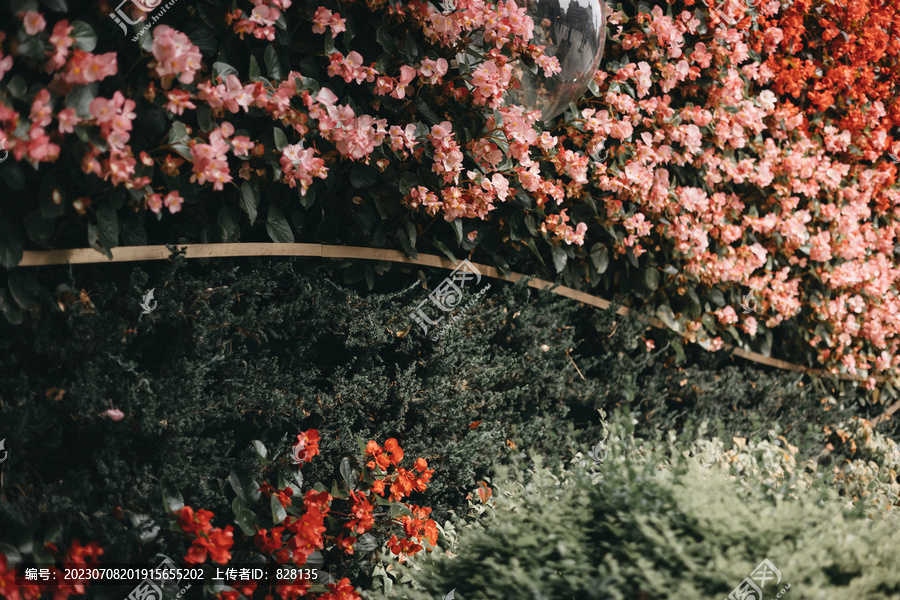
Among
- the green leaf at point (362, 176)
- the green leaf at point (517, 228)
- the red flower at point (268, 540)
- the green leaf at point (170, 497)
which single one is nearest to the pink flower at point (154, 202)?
the green leaf at point (362, 176)

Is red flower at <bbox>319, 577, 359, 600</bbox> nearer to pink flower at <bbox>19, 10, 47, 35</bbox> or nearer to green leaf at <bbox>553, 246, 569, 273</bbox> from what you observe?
green leaf at <bbox>553, 246, 569, 273</bbox>

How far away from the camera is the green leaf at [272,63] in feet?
7.11

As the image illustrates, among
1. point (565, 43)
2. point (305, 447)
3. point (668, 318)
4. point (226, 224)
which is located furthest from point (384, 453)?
point (668, 318)

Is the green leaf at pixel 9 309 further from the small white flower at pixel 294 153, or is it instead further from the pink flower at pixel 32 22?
the small white flower at pixel 294 153

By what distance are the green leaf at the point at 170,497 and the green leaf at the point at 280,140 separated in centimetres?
117

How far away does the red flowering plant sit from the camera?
6.86 feet

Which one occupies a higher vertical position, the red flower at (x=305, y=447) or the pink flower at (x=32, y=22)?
the pink flower at (x=32, y=22)

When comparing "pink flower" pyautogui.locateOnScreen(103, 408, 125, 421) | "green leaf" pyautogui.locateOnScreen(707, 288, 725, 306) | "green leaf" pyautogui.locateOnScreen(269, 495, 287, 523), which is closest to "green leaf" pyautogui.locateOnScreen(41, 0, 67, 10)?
"pink flower" pyautogui.locateOnScreen(103, 408, 125, 421)

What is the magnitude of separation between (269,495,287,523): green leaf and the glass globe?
1.85 meters

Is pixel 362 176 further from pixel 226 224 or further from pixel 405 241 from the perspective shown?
pixel 226 224

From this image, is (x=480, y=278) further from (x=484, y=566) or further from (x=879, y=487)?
(x=879, y=487)

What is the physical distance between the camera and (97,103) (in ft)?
5.52

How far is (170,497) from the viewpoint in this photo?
6.81 ft

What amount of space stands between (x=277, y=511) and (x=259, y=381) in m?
0.47
